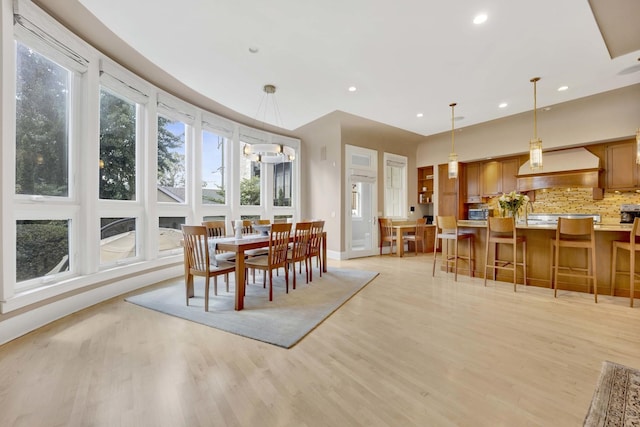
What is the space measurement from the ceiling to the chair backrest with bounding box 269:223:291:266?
222cm

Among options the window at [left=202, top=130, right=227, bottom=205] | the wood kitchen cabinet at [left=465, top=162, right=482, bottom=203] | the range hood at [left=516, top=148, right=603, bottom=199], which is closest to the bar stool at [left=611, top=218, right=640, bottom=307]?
the range hood at [left=516, top=148, right=603, bottom=199]

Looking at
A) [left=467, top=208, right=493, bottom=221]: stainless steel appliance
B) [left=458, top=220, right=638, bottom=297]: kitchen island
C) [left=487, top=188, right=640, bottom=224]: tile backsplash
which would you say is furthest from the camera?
[left=467, top=208, right=493, bottom=221]: stainless steel appliance

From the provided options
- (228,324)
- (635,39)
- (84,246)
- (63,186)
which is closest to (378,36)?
(635,39)

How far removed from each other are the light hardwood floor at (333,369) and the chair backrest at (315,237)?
58.3 inches

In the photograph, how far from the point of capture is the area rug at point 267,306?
2571 mm

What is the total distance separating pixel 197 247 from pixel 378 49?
10.7 ft

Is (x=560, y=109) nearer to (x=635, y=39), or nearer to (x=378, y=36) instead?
(x=635, y=39)

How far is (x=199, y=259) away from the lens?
3.13 meters

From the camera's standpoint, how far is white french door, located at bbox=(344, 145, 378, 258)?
6.54 metres

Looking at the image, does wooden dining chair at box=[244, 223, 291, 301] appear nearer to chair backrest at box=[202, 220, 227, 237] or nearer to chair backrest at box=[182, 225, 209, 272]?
chair backrest at box=[182, 225, 209, 272]

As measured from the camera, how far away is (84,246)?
3188 millimetres

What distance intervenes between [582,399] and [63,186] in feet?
16.3

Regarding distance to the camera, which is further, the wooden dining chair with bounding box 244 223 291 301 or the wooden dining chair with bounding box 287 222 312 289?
the wooden dining chair with bounding box 287 222 312 289

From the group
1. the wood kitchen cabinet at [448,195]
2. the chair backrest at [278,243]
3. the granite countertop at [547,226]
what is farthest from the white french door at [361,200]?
the chair backrest at [278,243]
